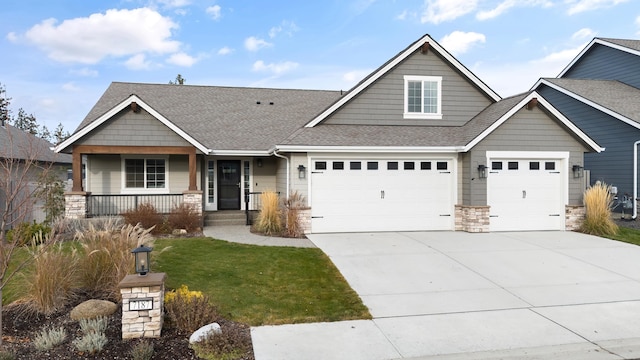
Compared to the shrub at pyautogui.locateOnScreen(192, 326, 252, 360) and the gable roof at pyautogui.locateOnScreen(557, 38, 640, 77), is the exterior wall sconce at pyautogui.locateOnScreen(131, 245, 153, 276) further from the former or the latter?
the gable roof at pyautogui.locateOnScreen(557, 38, 640, 77)

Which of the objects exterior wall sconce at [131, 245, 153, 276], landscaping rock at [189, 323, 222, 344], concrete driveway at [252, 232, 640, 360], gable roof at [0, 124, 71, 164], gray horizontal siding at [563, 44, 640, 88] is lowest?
concrete driveway at [252, 232, 640, 360]

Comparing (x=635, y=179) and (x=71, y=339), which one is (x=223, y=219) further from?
(x=635, y=179)

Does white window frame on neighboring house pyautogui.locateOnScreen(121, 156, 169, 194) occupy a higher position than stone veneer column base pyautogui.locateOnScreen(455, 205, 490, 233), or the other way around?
white window frame on neighboring house pyautogui.locateOnScreen(121, 156, 169, 194)

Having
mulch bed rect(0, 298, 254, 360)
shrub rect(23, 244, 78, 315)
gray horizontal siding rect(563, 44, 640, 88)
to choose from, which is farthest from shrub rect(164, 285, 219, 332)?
gray horizontal siding rect(563, 44, 640, 88)

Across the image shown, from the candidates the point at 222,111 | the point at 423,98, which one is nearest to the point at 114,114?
the point at 222,111

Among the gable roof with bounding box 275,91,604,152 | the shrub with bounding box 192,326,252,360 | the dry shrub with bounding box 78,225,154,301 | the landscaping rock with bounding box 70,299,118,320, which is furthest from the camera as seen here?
the gable roof with bounding box 275,91,604,152

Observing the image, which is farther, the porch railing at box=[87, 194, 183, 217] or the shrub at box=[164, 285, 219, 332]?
the porch railing at box=[87, 194, 183, 217]

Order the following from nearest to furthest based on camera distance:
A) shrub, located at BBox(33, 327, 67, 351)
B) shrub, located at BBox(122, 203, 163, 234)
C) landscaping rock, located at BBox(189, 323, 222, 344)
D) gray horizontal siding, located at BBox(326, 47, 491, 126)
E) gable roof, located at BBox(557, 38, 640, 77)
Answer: shrub, located at BBox(33, 327, 67, 351)
landscaping rock, located at BBox(189, 323, 222, 344)
shrub, located at BBox(122, 203, 163, 234)
gray horizontal siding, located at BBox(326, 47, 491, 126)
gable roof, located at BBox(557, 38, 640, 77)

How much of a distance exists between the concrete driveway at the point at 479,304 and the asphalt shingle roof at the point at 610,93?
24.8 feet

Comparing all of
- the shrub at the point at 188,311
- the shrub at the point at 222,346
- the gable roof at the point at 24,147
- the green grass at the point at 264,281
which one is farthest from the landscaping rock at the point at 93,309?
the gable roof at the point at 24,147

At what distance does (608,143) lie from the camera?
16609mm

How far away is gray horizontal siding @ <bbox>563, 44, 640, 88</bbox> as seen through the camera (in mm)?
18906

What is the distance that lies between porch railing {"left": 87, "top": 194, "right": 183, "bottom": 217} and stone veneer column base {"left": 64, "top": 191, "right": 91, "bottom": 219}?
477mm

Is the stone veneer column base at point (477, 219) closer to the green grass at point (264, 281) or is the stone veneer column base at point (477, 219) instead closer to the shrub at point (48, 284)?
the green grass at point (264, 281)
